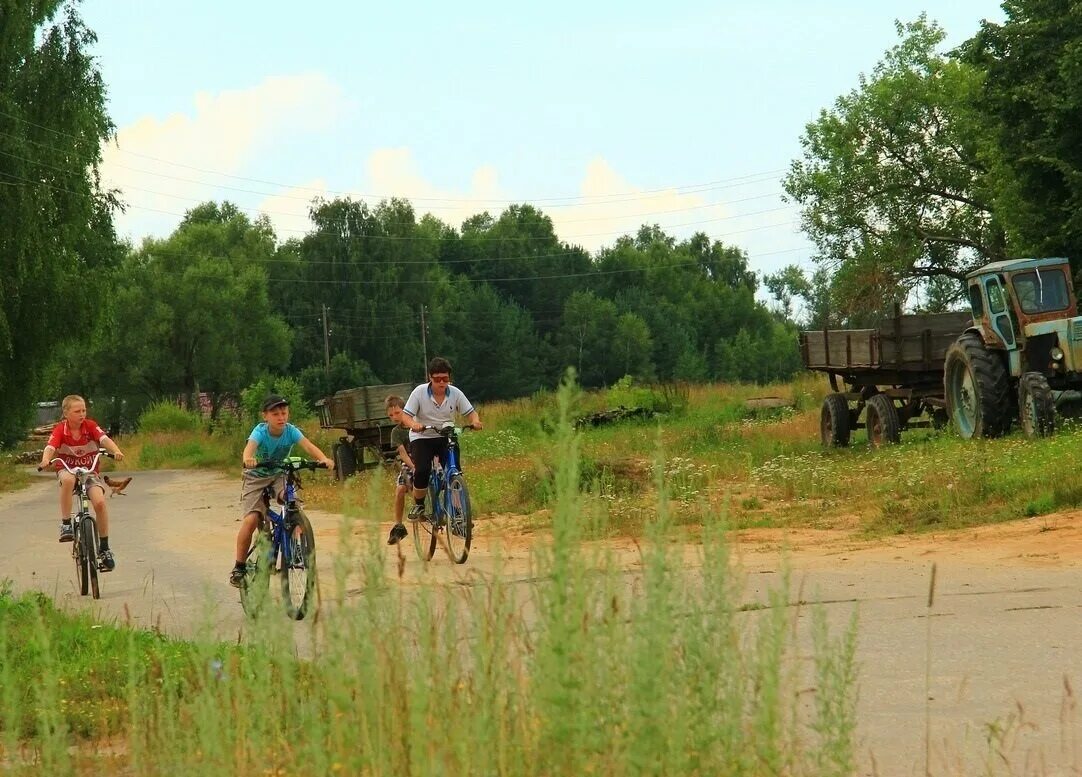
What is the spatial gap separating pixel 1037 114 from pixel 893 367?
9319 millimetres

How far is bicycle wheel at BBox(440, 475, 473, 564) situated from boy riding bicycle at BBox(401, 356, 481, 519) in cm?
38

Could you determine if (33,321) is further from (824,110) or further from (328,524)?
(824,110)

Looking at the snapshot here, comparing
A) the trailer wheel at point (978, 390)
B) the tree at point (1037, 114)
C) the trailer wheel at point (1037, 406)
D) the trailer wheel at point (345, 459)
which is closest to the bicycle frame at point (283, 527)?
the trailer wheel at point (1037, 406)

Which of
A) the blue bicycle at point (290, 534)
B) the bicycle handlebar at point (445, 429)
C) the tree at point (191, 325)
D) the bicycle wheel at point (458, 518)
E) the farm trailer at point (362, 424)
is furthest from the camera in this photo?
the tree at point (191, 325)

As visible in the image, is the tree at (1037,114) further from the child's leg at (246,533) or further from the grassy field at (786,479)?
the child's leg at (246,533)

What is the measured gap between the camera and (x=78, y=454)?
12727 mm

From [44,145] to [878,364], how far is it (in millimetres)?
21634

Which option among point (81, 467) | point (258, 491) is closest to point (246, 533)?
point (258, 491)

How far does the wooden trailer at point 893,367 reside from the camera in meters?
25.3

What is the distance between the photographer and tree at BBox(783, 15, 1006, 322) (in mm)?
56094

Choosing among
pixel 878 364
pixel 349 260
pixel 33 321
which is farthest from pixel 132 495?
pixel 349 260

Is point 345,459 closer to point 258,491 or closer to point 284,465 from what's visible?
point 258,491

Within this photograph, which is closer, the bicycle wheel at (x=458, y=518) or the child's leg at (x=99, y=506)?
the child's leg at (x=99, y=506)

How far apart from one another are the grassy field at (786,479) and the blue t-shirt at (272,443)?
4.80 ft
